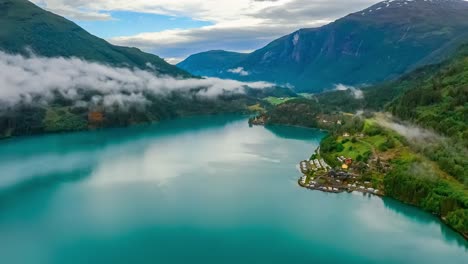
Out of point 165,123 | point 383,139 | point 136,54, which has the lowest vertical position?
point 165,123

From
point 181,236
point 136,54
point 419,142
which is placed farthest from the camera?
point 136,54

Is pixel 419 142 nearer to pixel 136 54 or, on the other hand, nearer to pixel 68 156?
pixel 68 156

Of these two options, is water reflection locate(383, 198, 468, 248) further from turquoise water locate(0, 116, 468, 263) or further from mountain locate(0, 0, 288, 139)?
mountain locate(0, 0, 288, 139)

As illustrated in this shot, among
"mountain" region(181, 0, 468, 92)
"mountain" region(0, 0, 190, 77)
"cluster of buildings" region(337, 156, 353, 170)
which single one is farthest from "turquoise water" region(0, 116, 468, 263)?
"mountain" region(181, 0, 468, 92)

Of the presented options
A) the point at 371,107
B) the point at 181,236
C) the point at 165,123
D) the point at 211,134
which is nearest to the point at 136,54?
the point at 165,123

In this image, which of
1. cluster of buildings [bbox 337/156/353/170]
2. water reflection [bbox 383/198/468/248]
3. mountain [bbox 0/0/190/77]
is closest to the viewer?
water reflection [bbox 383/198/468/248]

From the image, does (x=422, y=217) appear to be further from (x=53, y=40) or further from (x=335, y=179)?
(x=53, y=40)

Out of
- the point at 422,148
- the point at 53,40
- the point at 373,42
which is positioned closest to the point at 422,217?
the point at 422,148
